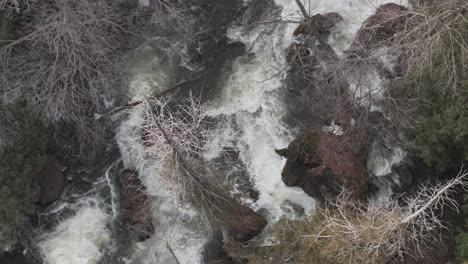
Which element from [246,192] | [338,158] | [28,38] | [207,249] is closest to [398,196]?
[338,158]

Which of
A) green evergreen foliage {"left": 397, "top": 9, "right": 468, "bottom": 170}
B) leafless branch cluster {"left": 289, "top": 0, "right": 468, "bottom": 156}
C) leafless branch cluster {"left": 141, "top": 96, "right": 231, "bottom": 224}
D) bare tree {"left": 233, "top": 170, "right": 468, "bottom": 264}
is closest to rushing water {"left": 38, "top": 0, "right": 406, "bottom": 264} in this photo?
leafless branch cluster {"left": 289, "top": 0, "right": 468, "bottom": 156}

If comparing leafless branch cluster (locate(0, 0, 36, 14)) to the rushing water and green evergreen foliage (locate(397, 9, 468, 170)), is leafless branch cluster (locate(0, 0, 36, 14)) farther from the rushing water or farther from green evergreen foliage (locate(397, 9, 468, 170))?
green evergreen foliage (locate(397, 9, 468, 170))

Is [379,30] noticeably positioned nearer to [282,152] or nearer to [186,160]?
[282,152]

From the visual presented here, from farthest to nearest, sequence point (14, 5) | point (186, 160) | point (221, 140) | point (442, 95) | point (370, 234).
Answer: point (221, 140) → point (14, 5) → point (442, 95) → point (186, 160) → point (370, 234)

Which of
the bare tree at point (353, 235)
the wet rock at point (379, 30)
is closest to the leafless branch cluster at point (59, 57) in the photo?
the bare tree at point (353, 235)

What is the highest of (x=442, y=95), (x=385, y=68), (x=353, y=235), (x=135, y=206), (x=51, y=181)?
(x=442, y=95)

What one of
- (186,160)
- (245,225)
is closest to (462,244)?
(245,225)
